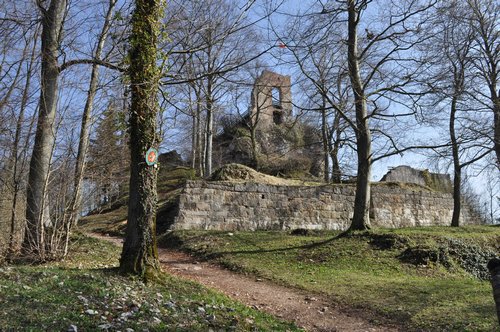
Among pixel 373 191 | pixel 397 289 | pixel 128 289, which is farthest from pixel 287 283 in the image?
pixel 373 191

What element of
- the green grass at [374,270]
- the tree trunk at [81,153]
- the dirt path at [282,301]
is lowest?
the dirt path at [282,301]

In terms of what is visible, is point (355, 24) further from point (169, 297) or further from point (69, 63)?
point (169, 297)

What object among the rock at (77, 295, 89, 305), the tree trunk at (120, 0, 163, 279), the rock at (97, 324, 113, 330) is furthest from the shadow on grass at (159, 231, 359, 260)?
the rock at (97, 324, 113, 330)

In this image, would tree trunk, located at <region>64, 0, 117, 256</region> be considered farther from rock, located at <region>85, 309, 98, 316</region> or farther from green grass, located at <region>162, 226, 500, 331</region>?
rock, located at <region>85, 309, 98, 316</region>

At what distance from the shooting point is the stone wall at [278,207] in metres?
14.8

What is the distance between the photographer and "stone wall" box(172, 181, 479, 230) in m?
14.8

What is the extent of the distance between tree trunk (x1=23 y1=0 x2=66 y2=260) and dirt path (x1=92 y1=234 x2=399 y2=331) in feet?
9.69

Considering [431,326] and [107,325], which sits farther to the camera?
[431,326]

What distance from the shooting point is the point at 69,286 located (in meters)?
5.64

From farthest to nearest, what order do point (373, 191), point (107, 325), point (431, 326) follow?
point (373, 191) < point (431, 326) < point (107, 325)

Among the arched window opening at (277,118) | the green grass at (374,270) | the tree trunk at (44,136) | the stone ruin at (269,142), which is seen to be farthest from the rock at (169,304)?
the arched window opening at (277,118)

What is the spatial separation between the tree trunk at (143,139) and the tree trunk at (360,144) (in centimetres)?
719

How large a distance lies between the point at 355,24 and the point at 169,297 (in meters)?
10.2

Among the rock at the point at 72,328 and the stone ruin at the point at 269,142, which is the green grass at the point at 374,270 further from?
the stone ruin at the point at 269,142
